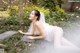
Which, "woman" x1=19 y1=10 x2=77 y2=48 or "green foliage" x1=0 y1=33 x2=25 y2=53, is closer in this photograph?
"woman" x1=19 y1=10 x2=77 y2=48

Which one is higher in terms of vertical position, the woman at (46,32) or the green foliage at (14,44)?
the woman at (46,32)

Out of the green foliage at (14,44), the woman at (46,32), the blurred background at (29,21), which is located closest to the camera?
the woman at (46,32)

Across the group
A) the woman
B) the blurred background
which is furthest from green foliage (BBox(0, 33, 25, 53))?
the woman

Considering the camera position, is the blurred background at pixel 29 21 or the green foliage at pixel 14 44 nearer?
the green foliage at pixel 14 44

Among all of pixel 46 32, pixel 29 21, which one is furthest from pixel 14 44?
pixel 29 21

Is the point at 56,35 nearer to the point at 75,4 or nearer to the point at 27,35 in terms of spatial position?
the point at 27,35

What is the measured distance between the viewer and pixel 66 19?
35.5 ft

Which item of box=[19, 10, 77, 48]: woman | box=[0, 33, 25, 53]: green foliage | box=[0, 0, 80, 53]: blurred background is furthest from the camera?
box=[0, 0, 80, 53]: blurred background

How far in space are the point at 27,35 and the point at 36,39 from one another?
0.34 meters

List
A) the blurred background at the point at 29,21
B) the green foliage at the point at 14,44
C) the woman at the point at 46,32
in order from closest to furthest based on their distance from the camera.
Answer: the woman at the point at 46,32 → the green foliage at the point at 14,44 → the blurred background at the point at 29,21

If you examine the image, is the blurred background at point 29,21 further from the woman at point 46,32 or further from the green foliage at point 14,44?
the woman at point 46,32

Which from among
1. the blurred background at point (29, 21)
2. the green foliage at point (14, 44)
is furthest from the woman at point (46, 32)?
the green foliage at point (14, 44)

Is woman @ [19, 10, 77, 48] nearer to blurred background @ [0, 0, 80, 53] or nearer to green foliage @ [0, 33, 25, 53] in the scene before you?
blurred background @ [0, 0, 80, 53]

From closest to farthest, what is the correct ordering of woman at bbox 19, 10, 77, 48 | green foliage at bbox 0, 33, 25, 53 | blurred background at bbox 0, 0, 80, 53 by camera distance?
woman at bbox 19, 10, 77, 48
green foliage at bbox 0, 33, 25, 53
blurred background at bbox 0, 0, 80, 53
